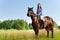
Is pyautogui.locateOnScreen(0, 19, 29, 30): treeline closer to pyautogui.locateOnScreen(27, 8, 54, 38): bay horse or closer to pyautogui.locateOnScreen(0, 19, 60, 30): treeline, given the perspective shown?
pyautogui.locateOnScreen(0, 19, 60, 30): treeline

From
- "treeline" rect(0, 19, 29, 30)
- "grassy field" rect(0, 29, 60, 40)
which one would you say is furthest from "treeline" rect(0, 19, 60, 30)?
"grassy field" rect(0, 29, 60, 40)

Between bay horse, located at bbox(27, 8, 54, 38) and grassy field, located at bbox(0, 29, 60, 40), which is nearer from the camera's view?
bay horse, located at bbox(27, 8, 54, 38)

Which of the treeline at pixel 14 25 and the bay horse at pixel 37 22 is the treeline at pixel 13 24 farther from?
the bay horse at pixel 37 22

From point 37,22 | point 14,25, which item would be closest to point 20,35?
point 14,25

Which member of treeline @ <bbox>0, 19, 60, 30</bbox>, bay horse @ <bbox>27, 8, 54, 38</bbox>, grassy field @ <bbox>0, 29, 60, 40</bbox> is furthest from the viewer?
treeline @ <bbox>0, 19, 60, 30</bbox>

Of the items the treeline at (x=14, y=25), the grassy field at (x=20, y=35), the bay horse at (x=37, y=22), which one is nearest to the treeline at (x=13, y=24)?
the treeline at (x=14, y=25)

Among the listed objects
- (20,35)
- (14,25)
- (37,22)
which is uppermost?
(37,22)

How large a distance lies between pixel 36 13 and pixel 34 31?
2.08 feet

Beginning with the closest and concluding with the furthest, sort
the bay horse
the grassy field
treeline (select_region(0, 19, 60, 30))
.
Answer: the bay horse, the grassy field, treeline (select_region(0, 19, 60, 30))

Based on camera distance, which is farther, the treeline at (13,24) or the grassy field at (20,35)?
the treeline at (13,24)

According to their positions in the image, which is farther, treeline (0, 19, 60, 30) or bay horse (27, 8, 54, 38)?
treeline (0, 19, 60, 30)

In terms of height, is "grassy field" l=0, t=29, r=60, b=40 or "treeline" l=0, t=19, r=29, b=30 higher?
"treeline" l=0, t=19, r=29, b=30

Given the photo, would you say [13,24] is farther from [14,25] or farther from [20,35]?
[20,35]

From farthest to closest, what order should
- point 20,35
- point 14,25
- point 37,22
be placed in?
point 14,25, point 20,35, point 37,22
